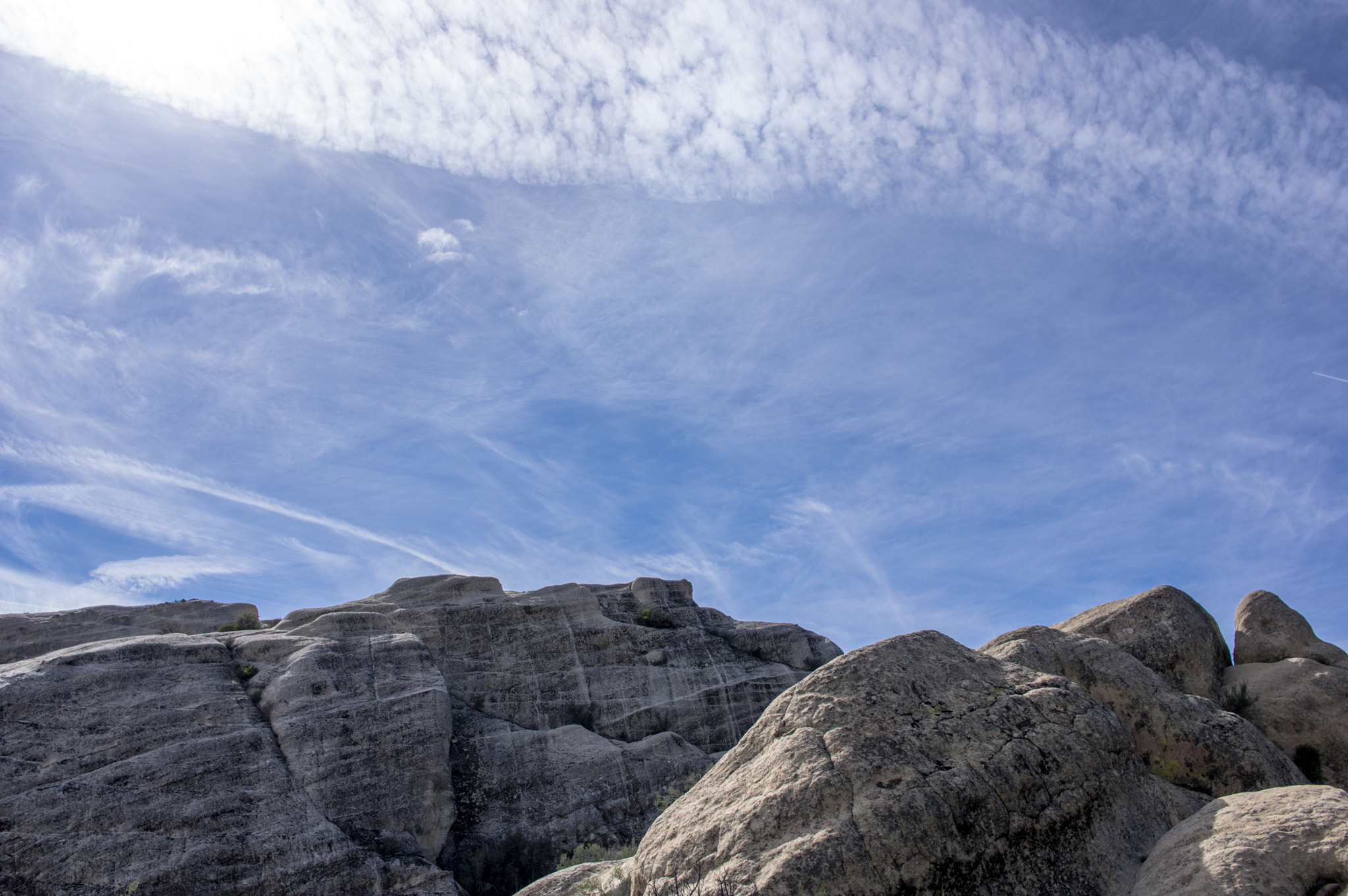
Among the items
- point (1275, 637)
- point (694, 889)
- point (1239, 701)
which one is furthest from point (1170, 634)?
point (694, 889)

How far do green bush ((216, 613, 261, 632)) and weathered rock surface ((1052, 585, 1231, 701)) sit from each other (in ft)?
135

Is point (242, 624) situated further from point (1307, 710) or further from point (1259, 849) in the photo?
point (1259, 849)

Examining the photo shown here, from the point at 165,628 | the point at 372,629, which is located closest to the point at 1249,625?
the point at 372,629

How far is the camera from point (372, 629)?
119 feet

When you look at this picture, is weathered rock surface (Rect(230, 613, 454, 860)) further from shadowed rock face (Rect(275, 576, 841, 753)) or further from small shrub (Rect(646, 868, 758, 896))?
small shrub (Rect(646, 868, 758, 896))

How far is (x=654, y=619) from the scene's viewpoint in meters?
44.4

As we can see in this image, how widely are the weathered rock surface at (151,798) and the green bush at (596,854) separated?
3.97 meters

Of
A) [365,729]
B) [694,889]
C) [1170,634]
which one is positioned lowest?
[694,889]

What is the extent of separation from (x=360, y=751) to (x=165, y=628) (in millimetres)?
23360

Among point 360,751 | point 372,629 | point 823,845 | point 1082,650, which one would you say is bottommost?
point 823,845

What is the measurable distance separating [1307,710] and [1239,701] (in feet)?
3.38

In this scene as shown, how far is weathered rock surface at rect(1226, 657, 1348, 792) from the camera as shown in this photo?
1462 centimetres

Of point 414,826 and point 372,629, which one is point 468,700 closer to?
point 372,629

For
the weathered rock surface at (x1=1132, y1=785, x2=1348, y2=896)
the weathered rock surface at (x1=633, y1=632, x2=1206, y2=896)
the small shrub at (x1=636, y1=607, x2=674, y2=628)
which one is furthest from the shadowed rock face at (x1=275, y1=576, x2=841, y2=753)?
the weathered rock surface at (x1=1132, y1=785, x2=1348, y2=896)
